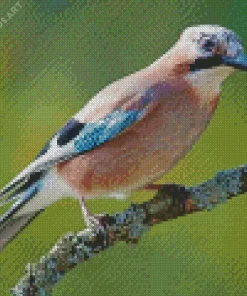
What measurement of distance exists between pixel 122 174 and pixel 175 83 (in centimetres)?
12

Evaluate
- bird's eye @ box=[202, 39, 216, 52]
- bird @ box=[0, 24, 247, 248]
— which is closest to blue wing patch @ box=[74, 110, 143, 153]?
bird @ box=[0, 24, 247, 248]

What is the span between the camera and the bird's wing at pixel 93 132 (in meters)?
1.08

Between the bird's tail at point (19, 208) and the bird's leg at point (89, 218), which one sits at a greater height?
the bird's tail at point (19, 208)

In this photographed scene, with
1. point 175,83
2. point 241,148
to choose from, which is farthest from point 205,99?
point 241,148

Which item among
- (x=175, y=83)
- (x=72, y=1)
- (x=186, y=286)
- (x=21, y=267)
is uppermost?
(x=72, y=1)

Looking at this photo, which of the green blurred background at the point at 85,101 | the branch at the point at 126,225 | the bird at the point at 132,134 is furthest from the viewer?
the green blurred background at the point at 85,101

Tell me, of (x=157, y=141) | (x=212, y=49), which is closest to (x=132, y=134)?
(x=157, y=141)

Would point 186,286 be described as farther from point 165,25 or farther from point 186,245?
point 165,25

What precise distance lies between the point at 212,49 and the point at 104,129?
0.15m

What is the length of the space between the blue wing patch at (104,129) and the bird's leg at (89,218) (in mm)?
65

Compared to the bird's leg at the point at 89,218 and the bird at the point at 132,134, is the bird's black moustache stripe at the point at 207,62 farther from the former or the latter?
the bird's leg at the point at 89,218

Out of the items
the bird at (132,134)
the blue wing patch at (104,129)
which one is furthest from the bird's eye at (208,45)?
the blue wing patch at (104,129)

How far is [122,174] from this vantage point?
1080 millimetres

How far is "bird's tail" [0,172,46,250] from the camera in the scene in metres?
1.10
